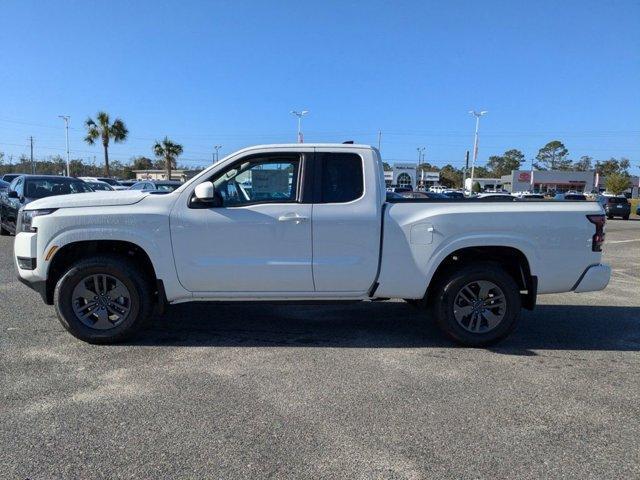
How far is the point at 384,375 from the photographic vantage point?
4.36 metres

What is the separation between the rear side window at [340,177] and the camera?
195 inches

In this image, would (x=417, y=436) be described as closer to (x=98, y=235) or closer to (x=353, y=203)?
(x=353, y=203)

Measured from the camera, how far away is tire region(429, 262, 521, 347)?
503 cm

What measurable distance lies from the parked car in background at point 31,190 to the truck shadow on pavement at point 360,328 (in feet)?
23.4

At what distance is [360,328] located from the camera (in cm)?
577

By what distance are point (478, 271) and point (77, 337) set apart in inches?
157

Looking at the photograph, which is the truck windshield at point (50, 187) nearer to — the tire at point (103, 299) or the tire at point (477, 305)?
the tire at point (103, 299)

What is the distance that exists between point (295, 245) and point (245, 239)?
18.9 inches

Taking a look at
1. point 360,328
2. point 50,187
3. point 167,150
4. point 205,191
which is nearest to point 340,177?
point 205,191

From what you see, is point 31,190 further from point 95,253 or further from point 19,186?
point 95,253

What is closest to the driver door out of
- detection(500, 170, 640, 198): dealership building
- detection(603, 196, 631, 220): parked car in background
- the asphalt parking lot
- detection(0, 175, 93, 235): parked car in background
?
the asphalt parking lot

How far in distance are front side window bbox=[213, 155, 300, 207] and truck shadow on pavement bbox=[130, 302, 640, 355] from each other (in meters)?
1.13

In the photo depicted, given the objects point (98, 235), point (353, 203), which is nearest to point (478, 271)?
point (353, 203)

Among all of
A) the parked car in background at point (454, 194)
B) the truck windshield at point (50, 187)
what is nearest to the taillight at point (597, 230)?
the parked car in background at point (454, 194)
